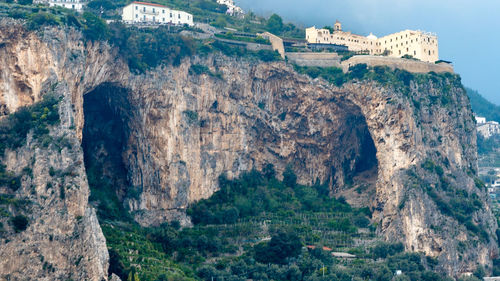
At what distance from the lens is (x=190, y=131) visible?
74750 millimetres

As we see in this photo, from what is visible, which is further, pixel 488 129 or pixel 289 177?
pixel 488 129

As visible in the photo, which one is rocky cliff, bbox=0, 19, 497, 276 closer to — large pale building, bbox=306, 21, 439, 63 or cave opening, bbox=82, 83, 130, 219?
cave opening, bbox=82, 83, 130, 219

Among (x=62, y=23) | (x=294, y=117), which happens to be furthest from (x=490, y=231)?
(x=62, y=23)

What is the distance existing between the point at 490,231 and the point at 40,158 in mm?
→ 39842

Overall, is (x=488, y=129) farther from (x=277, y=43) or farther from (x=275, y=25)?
(x=277, y=43)

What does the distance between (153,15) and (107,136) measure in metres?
13.2

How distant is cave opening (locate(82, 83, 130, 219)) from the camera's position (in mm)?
72062

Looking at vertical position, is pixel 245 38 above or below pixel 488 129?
above

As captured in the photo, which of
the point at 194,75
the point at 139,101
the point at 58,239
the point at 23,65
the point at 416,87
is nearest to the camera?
the point at 58,239

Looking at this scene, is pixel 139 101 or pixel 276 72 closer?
pixel 139 101

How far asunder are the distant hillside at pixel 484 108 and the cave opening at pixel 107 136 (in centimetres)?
7990

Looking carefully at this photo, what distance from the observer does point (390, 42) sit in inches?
3563

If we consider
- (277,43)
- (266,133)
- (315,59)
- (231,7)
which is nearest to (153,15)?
(277,43)

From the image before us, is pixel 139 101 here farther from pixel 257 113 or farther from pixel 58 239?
pixel 58 239
